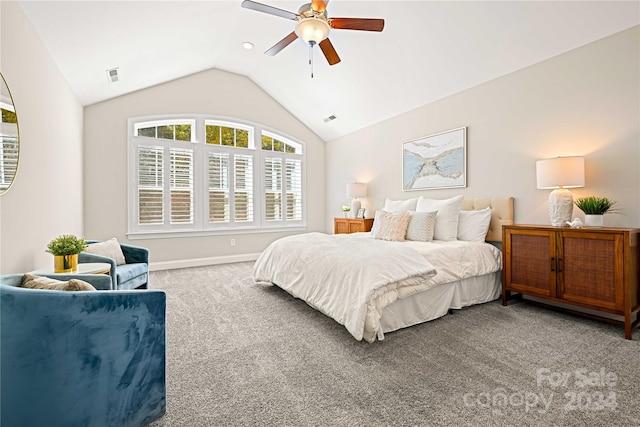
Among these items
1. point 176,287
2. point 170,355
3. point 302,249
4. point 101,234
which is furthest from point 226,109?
point 170,355

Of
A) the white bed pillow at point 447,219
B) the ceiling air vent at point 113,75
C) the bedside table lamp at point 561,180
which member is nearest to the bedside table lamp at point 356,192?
the white bed pillow at point 447,219

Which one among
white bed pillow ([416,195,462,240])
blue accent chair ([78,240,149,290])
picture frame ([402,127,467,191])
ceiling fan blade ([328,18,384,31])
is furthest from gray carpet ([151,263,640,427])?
ceiling fan blade ([328,18,384,31])

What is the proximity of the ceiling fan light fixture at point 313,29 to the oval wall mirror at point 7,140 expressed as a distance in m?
2.18

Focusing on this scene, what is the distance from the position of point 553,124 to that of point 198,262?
5.63m

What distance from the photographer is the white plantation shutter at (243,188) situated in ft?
19.5

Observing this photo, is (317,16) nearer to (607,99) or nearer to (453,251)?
(453,251)

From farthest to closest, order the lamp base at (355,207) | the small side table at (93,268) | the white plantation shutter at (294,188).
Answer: the white plantation shutter at (294,188)
the lamp base at (355,207)
the small side table at (93,268)

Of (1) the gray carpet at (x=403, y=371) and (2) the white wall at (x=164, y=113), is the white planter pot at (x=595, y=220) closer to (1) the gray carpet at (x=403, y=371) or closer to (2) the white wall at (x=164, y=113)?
(1) the gray carpet at (x=403, y=371)

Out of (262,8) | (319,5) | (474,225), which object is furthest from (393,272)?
(262,8)

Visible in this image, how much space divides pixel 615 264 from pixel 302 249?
2.75 metres

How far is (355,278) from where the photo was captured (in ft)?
8.02

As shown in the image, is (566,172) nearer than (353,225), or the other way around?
(566,172)

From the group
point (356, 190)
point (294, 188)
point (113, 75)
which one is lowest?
point (356, 190)

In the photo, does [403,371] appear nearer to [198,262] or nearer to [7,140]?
[7,140]
